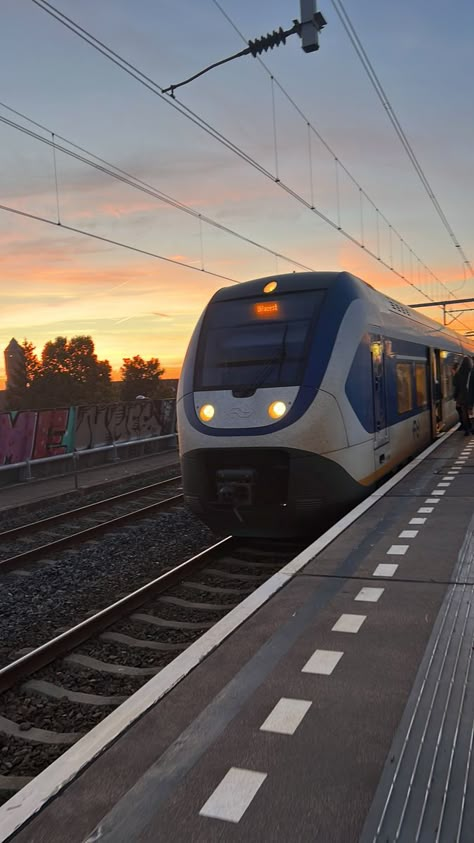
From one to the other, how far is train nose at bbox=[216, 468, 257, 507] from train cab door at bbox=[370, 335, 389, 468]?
2.16 metres

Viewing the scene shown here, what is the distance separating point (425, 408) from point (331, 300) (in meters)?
5.81

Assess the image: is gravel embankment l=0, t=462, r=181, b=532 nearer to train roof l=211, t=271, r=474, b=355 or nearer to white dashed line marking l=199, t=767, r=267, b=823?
train roof l=211, t=271, r=474, b=355

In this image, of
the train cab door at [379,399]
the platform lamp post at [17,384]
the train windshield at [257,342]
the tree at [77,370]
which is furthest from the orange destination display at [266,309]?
the platform lamp post at [17,384]

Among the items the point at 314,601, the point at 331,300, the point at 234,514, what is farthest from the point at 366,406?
the point at 314,601

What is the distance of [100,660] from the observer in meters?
4.75

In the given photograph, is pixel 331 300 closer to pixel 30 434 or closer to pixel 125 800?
pixel 125 800

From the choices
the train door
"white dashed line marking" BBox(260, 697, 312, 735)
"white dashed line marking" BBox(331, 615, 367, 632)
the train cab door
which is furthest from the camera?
the train door

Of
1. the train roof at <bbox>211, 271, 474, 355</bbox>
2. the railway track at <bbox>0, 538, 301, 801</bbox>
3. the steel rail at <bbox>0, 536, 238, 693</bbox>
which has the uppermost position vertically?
the train roof at <bbox>211, 271, 474, 355</bbox>

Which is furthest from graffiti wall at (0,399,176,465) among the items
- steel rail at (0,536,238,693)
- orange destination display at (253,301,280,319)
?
steel rail at (0,536,238,693)

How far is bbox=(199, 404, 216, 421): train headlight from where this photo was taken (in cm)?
700

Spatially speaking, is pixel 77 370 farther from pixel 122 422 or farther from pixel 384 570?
pixel 384 570

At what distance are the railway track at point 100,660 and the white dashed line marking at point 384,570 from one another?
1.59 metres

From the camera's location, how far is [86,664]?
4652 mm

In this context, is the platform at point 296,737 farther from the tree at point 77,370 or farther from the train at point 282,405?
the tree at point 77,370
